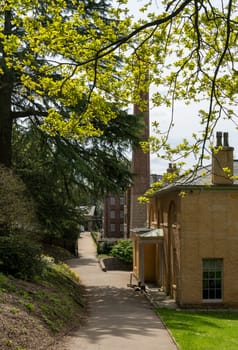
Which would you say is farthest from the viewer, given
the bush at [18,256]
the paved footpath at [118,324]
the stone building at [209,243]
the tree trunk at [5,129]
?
the tree trunk at [5,129]

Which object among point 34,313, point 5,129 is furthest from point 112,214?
point 34,313

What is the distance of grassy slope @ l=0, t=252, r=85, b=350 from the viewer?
10.8 meters

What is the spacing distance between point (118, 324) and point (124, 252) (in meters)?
26.3

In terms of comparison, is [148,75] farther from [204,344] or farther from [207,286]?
[207,286]

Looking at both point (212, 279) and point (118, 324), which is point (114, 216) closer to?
point (212, 279)

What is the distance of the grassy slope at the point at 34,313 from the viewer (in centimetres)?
1082

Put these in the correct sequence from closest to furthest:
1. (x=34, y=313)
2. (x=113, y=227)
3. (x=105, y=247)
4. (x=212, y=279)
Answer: (x=34, y=313)
(x=212, y=279)
(x=105, y=247)
(x=113, y=227)

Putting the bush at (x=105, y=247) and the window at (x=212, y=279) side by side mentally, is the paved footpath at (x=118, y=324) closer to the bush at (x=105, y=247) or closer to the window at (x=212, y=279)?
the window at (x=212, y=279)

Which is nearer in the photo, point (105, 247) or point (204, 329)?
point (204, 329)

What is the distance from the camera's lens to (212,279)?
2308 cm

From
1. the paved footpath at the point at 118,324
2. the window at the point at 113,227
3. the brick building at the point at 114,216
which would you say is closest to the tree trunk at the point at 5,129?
the paved footpath at the point at 118,324

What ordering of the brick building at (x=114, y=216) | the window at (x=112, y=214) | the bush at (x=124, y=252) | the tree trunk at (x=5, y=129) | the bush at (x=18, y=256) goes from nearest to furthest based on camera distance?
the bush at (x=18, y=256) < the tree trunk at (x=5, y=129) < the bush at (x=124, y=252) < the brick building at (x=114, y=216) < the window at (x=112, y=214)

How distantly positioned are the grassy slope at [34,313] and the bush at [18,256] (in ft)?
1.86

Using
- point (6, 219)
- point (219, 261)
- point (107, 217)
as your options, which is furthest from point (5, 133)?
point (107, 217)
